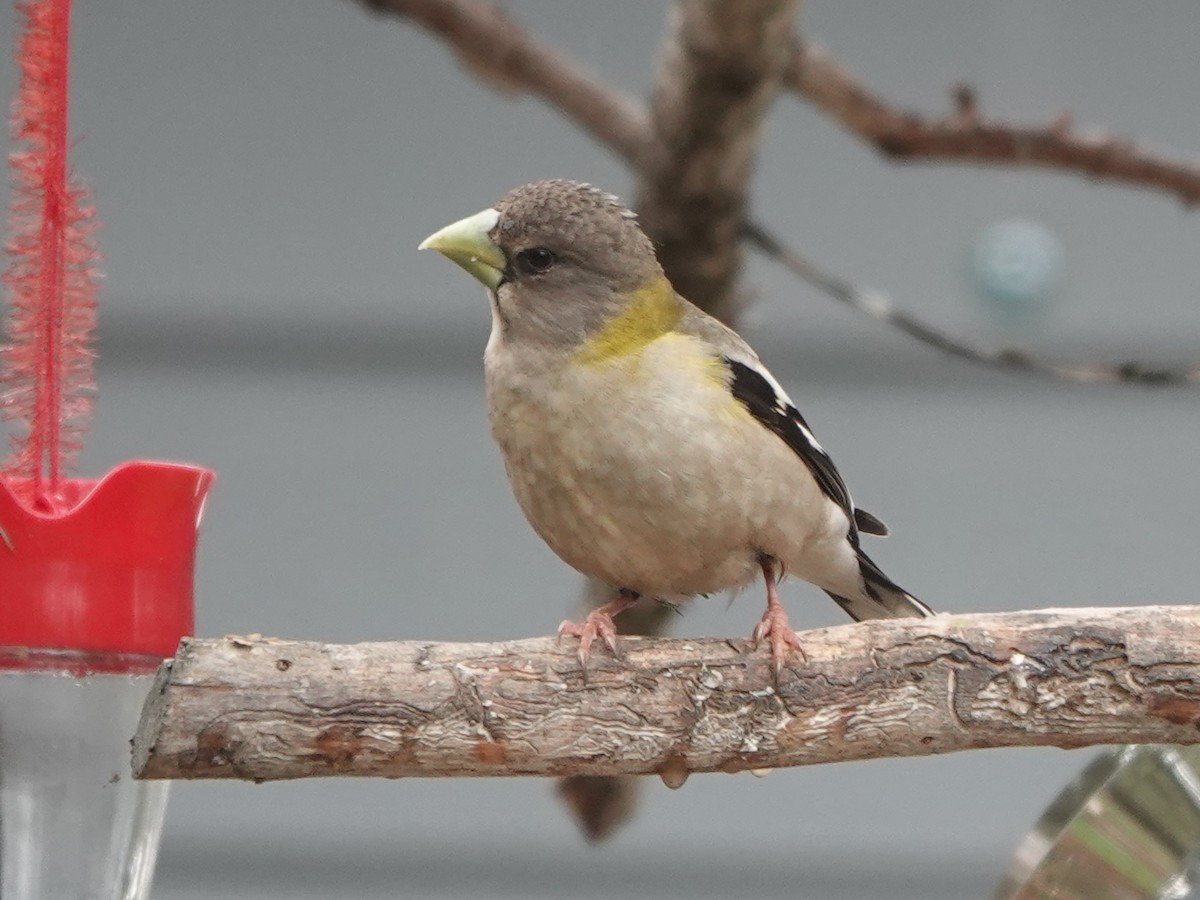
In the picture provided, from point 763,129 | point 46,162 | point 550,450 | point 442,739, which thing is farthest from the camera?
point 763,129

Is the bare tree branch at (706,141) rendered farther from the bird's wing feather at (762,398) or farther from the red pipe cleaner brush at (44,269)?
the red pipe cleaner brush at (44,269)

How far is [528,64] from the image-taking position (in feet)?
14.2

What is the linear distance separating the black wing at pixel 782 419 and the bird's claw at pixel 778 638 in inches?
22.7


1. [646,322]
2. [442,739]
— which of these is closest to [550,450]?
[646,322]

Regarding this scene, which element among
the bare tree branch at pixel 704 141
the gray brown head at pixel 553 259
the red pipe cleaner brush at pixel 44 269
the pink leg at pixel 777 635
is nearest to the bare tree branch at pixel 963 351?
the bare tree branch at pixel 704 141

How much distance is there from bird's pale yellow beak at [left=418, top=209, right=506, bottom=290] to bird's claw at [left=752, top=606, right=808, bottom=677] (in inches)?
35.4

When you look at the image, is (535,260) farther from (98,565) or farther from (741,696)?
(98,565)

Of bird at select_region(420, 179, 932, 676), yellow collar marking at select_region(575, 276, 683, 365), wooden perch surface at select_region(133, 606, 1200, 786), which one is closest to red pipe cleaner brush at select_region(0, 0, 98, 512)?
wooden perch surface at select_region(133, 606, 1200, 786)

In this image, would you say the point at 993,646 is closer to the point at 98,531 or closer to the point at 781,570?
the point at 781,570

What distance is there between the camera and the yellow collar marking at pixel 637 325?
117 inches

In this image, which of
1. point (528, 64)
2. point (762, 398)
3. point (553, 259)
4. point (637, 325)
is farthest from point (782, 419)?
point (528, 64)

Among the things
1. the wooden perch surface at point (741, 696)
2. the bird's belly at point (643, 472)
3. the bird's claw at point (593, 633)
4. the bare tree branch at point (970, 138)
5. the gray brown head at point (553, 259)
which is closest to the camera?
the wooden perch surface at point (741, 696)

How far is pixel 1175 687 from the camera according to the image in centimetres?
236

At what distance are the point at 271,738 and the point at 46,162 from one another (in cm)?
83
